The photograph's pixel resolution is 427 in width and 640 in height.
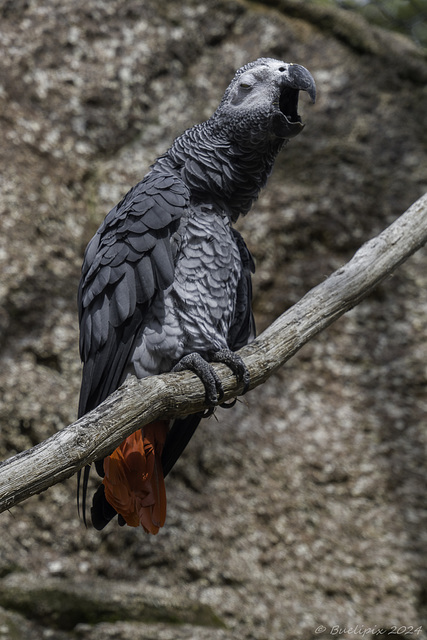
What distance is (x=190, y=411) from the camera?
1.51 m

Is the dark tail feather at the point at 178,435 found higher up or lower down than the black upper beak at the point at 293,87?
lower down

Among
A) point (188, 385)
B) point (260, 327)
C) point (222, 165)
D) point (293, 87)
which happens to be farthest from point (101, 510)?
point (260, 327)

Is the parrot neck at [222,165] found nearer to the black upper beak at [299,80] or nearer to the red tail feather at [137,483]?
the black upper beak at [299,80]

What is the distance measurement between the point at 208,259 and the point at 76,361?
3.92 ft

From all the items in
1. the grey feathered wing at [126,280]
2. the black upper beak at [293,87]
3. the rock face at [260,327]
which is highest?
the black upper beak at [293,87]

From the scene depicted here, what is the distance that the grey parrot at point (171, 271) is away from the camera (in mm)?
1614

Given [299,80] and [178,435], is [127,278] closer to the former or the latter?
[178,435]

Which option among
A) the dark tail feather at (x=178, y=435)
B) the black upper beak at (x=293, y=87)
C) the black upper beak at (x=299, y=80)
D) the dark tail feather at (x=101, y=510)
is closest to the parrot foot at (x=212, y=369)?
the dark tail feather at (x=178, y=435)

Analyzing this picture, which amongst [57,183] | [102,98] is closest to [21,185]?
[57,183]

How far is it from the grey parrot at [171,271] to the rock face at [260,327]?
0.86m

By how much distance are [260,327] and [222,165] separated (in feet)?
4.56

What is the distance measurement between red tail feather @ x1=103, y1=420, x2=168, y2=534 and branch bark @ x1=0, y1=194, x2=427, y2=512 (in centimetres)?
20

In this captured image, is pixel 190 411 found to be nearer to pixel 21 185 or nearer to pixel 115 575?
pixel 115 575

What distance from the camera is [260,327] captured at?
9.77ft
